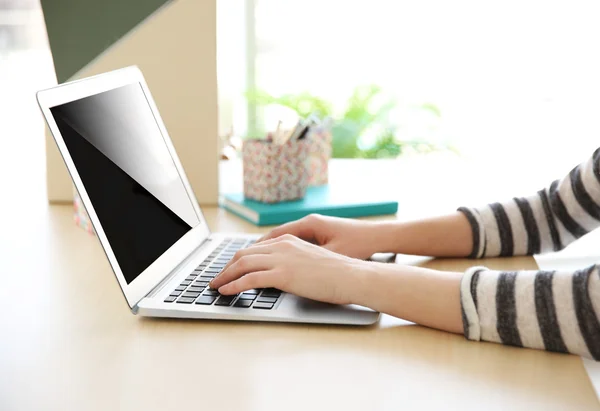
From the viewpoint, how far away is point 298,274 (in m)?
0.81

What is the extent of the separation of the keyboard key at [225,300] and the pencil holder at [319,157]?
0.68 meters

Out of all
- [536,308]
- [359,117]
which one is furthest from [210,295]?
[359,117]

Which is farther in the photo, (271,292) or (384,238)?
(384,238)

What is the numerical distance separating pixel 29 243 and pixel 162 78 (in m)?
0.43

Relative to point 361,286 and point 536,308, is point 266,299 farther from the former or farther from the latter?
point 536,308

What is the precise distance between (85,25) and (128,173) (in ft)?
1.76

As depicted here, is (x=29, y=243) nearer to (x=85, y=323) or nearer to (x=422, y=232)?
(x=85, y=323)

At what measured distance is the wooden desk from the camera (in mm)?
621

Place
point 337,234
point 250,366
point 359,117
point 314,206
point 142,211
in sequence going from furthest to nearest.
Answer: point 359,117 → point 314,206 → point 337,234 → point 142,211 → point 250,366

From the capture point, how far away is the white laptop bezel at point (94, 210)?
79cm

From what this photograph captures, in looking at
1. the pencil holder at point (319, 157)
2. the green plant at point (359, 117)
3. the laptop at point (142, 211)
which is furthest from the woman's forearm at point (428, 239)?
the green plant at point (359, 117)

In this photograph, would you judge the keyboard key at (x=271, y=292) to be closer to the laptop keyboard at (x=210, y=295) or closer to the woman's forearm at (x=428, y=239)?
the laptop keyboard at (x=210, y=295)

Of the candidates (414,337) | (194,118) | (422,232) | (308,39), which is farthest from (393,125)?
(414,337)

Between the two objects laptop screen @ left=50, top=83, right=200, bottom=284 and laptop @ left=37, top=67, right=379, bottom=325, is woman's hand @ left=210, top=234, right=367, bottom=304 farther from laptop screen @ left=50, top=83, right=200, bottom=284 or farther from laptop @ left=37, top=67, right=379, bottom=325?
laptop screen @ left=50, top=83, right=200, bottom=284
